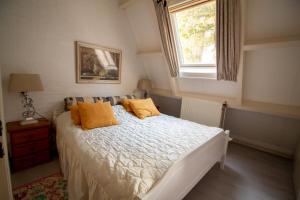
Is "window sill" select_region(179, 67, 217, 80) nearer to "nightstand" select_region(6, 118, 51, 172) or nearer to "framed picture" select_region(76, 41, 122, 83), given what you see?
"framed picture" select_region(76, 41, 122, 83)

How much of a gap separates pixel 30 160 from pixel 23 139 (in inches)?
12.3

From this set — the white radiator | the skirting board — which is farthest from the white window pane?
the skirting board

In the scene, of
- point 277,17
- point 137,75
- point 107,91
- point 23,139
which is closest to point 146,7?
point 137,75

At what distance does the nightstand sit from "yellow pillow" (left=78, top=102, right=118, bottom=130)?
535 millimetres

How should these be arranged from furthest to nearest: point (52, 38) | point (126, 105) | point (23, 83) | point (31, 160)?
point (126, 105) → point (52, 38) → point (31, 160) → point (23, 83)

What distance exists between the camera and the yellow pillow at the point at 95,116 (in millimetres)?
2033

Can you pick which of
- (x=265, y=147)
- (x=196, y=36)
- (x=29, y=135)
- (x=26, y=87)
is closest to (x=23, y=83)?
(x=26, y=87)

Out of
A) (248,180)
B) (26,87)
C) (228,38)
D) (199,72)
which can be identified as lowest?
(248,180)

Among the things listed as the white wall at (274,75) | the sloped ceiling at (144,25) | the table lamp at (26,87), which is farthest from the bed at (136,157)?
the sloped ceiling at (144,25)

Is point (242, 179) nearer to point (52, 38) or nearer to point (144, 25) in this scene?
point (144, 25)

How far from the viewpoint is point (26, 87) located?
6.36 feet

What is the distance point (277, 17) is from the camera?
180 centimetres

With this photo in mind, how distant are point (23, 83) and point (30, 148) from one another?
0.84 meters

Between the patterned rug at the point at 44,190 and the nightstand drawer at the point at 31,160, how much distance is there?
0.36m
